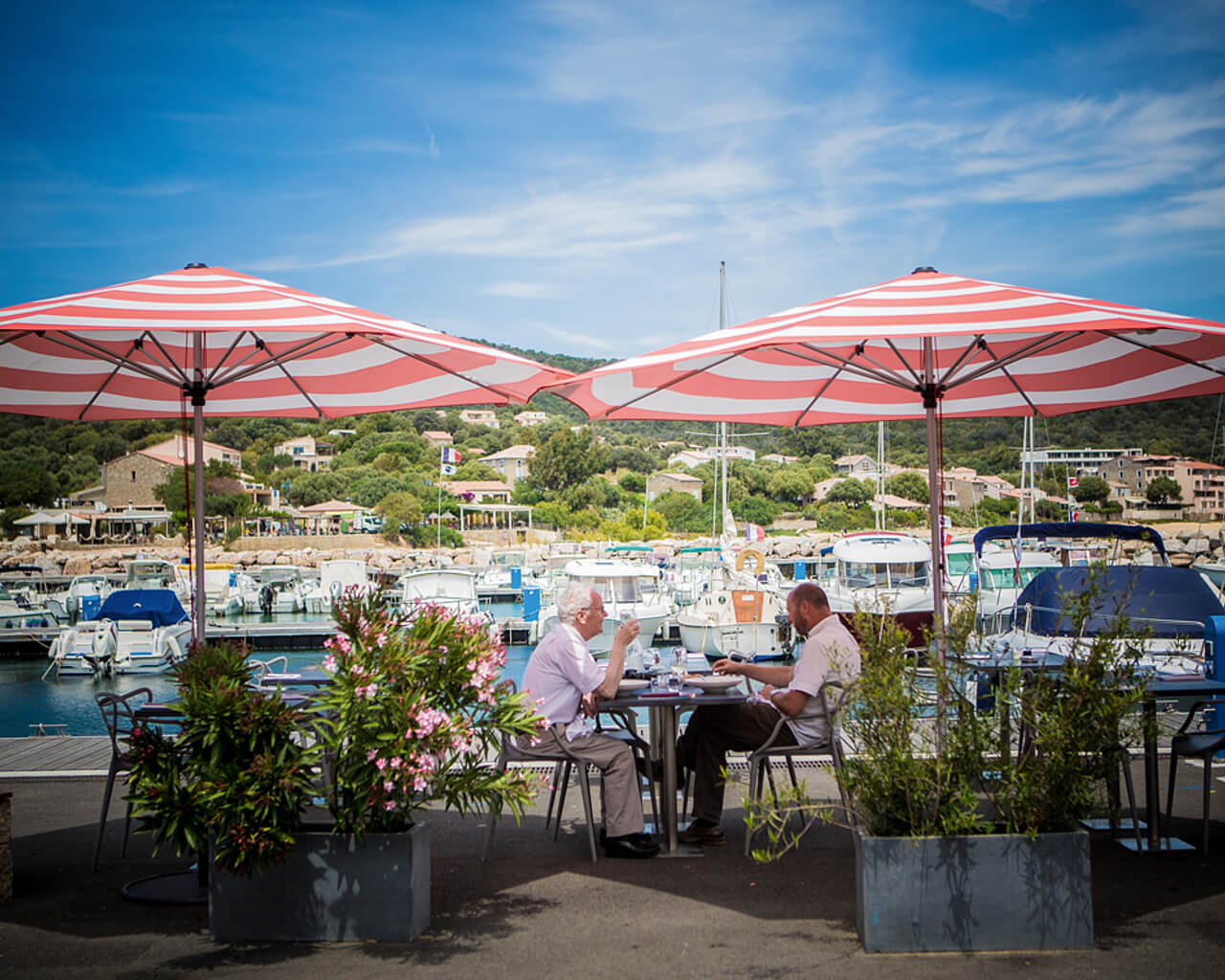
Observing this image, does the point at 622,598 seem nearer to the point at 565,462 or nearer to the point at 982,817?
the point at 982,817

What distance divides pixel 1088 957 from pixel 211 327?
369cm

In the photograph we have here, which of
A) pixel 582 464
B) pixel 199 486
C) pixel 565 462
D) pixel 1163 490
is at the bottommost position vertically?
pixel 199 486

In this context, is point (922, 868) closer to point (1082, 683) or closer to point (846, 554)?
point (1082, 683)

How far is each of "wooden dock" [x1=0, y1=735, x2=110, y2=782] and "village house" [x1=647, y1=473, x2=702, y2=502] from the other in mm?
77490

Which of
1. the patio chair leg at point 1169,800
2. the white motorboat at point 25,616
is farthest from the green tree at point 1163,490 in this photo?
the patio chair leg at point 1169,800

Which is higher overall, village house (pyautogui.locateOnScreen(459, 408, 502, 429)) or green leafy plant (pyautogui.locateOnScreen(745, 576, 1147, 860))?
village house (pyautogui.locateOnScreen(459, 408, 502, 429))

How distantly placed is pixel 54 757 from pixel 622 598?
1602 centimetres

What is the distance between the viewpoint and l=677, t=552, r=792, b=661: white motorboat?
19891 millimetres

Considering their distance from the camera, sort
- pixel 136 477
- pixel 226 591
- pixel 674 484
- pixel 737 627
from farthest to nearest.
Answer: pixel 674 484, pixel 136 477, pixel 226 591, pixel 737 627

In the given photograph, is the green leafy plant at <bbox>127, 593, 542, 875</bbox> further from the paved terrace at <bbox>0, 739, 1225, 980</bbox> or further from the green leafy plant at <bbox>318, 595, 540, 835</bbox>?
the paved terrace at <bbox>0, 739, 1225, 980</bbox>

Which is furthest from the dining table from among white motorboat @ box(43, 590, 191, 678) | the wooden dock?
white motorboat @ box(43, 590, 191, 678)

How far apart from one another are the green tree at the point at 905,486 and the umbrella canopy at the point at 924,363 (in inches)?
2880

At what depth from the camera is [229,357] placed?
5344mm

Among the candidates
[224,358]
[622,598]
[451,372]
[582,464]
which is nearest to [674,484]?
[582,464]
